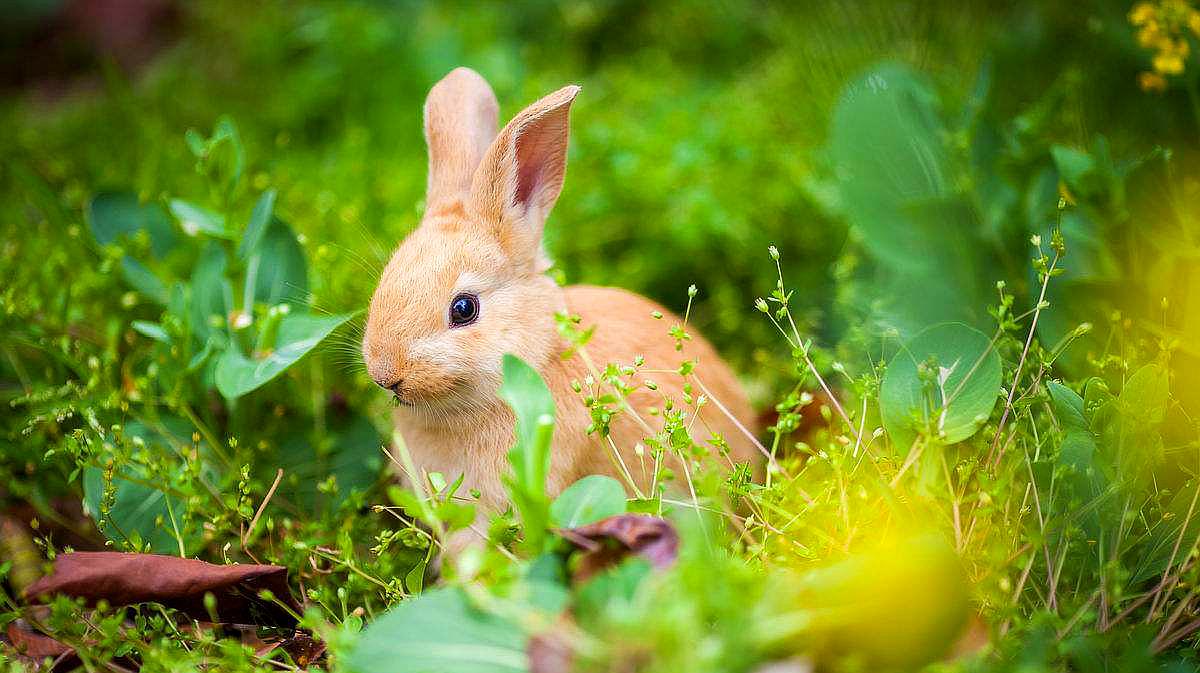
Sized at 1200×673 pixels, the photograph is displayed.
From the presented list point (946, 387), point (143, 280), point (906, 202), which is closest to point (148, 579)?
point (143, 280)

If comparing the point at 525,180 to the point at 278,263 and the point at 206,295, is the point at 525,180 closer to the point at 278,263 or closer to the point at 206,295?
the point at 278,263

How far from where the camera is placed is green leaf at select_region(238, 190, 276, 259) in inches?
86.5

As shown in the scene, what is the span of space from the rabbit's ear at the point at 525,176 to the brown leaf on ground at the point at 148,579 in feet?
2.59

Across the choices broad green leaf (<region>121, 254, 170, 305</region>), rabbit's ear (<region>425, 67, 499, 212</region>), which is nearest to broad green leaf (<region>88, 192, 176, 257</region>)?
broad green leaf (<region>121, 254, 170, 305</region>)

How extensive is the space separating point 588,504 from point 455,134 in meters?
0.93

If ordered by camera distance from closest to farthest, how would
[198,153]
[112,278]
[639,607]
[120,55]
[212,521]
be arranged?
[639,607] → [212,521] → [198,153] → [112,278] → [120,55]

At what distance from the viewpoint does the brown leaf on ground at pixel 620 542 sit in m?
1.42

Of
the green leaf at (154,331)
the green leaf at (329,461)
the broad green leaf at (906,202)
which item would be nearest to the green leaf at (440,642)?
the green leaf at (329,461)

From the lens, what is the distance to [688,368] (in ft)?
5.93

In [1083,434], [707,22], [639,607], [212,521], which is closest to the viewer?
[639,607]

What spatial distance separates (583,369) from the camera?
6.70ft

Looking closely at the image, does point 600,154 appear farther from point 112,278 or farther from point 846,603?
point 846,603

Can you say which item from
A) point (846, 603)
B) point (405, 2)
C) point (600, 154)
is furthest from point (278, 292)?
point (405, 2)

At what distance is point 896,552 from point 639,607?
32 centimetres
